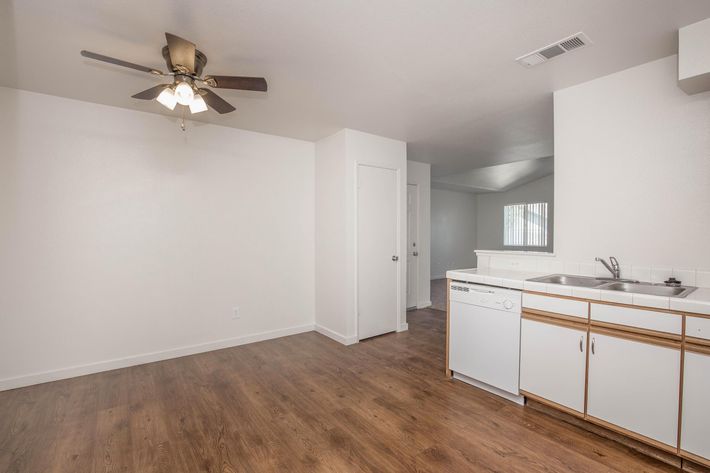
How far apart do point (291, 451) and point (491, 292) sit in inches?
73.2

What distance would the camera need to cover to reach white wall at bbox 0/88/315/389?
9.27 ft

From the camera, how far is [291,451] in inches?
77.9

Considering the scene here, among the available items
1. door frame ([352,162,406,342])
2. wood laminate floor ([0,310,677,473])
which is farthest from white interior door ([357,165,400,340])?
wood laminate floor ([0,310,677,473])

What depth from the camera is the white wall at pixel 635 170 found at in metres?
2.22

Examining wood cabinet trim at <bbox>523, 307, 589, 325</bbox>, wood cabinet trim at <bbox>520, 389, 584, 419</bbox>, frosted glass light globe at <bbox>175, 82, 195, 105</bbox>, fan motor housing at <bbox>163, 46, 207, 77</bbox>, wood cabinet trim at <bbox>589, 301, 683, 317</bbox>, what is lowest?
wood cabinet trim at <bbox>520, 389, 584, 419</bbox>

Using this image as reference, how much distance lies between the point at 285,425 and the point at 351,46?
2.65 metres

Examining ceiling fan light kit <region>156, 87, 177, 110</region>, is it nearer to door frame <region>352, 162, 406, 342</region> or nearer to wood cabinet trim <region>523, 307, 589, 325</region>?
door frame <region>352, 162, 406, 342</region>

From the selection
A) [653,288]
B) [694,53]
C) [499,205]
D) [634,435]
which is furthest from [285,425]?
[499,205]

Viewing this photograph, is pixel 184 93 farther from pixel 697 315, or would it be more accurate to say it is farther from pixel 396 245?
pixel 697 315

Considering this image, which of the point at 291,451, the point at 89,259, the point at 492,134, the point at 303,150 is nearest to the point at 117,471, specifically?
the point at 291,451

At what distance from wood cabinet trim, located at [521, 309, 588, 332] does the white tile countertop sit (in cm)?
17

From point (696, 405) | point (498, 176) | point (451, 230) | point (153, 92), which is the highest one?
point (498, 176)

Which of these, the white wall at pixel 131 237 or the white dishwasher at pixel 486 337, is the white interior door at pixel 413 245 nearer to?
the white wall at pixel 131 237

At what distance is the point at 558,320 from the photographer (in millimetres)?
2250
